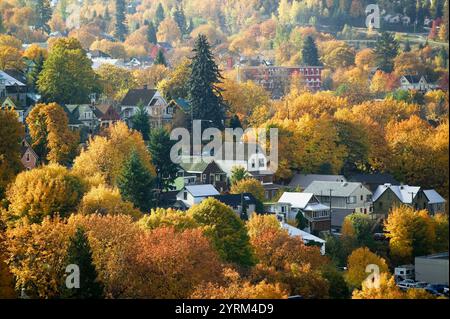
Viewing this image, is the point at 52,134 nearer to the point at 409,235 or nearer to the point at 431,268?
the point at 409,235

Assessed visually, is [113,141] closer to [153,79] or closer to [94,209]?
[94,209]

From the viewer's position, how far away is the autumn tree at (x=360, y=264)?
36.8 meters

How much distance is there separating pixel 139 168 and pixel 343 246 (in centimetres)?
626

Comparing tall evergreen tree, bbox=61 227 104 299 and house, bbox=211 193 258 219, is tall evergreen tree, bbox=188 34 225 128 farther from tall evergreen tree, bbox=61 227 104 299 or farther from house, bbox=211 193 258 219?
tall evergreen tree, bbox=61 227 104 299

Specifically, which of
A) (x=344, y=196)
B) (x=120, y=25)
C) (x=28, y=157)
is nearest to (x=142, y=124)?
(x=28, y=157)

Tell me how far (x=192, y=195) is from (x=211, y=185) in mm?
2213

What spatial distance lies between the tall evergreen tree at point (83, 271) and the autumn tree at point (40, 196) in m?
5.29

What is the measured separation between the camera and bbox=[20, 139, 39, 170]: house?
4525 centimetres

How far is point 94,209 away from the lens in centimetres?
3906

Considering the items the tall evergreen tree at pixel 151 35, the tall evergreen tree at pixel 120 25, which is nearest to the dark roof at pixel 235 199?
the tall evergreen tree at pixel 151 35

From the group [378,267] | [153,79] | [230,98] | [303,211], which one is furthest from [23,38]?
[378,267]

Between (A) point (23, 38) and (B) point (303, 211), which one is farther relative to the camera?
(A) point (23, 38)

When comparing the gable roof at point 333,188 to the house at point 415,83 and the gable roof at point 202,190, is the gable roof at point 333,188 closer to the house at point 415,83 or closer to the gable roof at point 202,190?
the gable roof at point 202,190

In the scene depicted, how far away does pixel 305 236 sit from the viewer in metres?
41.5
